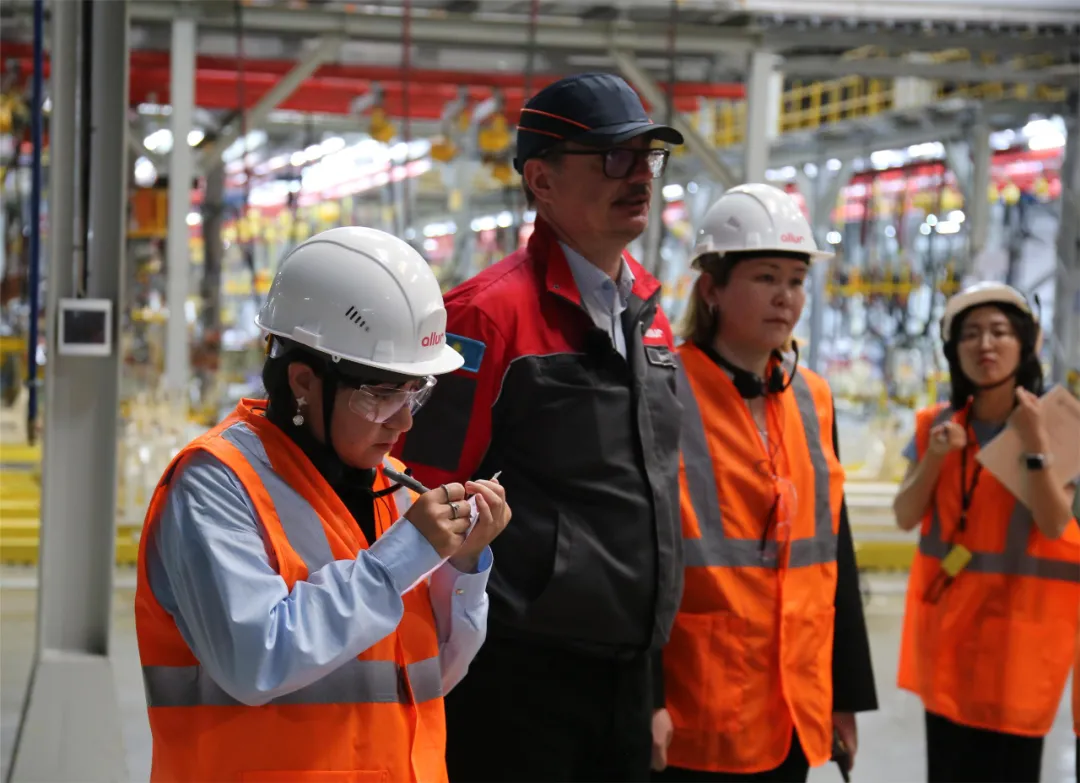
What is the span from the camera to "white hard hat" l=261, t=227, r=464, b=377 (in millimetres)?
1696

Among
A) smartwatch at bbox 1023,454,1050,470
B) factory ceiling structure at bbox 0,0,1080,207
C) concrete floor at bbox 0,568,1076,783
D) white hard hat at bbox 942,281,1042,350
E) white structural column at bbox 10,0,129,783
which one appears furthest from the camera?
factory ceiling structure at bbox 0,0,1080,207

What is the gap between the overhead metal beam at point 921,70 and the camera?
8445 millimetres

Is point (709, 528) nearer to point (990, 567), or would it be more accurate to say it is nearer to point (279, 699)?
point (990, 567)

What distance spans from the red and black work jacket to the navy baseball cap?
0.23 metres

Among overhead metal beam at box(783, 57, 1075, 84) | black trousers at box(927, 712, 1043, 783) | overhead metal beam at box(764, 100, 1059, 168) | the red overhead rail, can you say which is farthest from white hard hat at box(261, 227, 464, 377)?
overhead metal beam at box(764, 100, 1059, 168)

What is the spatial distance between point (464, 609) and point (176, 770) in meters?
0.43

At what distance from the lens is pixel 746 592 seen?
8.66 feet

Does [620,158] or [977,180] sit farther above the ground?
[977,180]

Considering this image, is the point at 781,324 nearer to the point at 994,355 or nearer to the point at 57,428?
the point at 994,355

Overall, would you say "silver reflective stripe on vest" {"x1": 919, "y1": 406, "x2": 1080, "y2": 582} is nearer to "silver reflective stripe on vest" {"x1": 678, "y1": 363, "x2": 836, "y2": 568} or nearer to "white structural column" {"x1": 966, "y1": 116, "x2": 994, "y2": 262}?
"silver reflective stripe on vest" {"x1": 678, "y1": 363, "x2": 836, "y2": 568}

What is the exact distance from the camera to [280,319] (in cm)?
172

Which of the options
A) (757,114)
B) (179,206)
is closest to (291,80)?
(179,206)

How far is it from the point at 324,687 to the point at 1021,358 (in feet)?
7.88

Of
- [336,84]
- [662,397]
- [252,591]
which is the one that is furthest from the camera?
[336,84]
